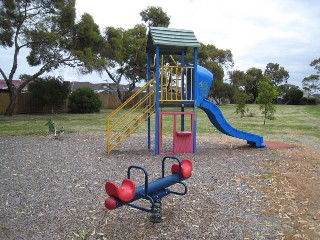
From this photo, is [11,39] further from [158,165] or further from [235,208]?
[235,208]

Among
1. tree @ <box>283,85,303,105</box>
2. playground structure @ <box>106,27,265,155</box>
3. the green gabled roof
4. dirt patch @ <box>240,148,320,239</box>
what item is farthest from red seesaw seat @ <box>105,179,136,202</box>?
tree @ <box>283,85,303,105</box>

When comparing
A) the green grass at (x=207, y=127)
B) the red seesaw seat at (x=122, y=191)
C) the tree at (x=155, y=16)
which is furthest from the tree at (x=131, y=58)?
the red seesaw seat at (x=122, y=191)

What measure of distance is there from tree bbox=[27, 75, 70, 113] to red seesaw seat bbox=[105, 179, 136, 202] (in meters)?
27.3

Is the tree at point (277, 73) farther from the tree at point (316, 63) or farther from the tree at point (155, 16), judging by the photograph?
the tree at point (155, 16)

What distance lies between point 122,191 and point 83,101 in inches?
1130

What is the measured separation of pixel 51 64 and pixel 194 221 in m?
23.9

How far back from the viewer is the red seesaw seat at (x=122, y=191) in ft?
13.4

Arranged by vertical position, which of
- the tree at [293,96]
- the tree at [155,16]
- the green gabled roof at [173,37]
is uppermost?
the tree at [155,16]

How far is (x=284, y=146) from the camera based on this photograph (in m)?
11.4

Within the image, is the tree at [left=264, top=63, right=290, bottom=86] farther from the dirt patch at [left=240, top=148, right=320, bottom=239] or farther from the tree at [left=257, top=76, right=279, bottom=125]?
the dirt patch at [left=240, top=148, right=320, bottom=239]

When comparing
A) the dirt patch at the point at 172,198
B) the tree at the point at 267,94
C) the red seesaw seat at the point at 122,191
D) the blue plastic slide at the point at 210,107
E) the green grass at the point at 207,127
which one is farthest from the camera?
the tree at the point at 267,94

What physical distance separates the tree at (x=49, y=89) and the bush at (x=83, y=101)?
1347mm

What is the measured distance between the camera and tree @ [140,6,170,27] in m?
38.2

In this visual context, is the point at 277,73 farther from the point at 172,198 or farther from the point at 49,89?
the point at 172,198
